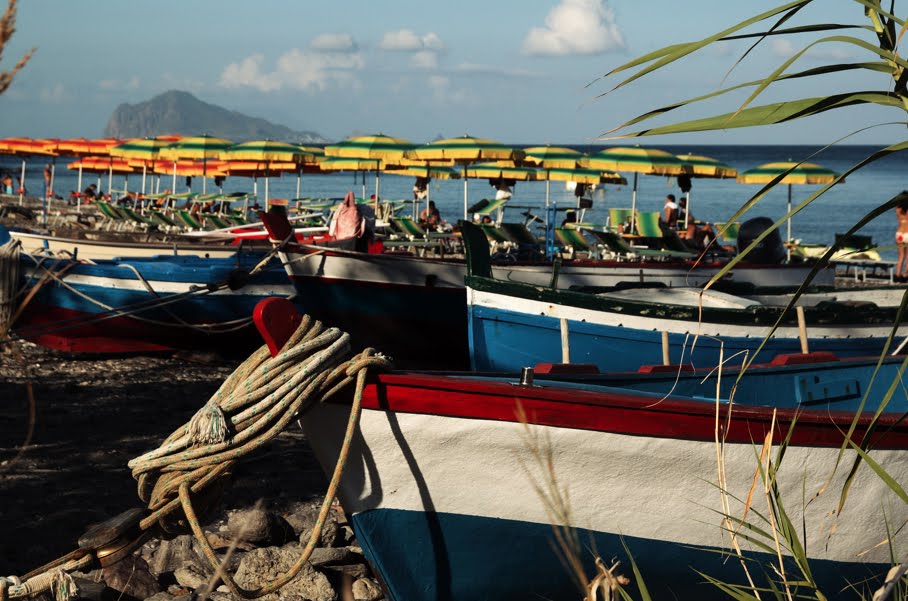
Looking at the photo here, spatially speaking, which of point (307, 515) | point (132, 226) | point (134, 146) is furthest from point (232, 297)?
point (134, 146)

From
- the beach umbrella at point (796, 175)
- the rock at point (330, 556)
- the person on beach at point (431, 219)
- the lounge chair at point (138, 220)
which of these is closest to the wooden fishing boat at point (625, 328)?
the rock at point (330, 556)

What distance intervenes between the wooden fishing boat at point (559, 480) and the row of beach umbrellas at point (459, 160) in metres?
13.9

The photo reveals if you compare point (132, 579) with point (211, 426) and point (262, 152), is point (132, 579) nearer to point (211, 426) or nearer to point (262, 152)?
point (211, 426)

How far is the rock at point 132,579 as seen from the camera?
15.9 ft

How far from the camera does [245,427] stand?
3523 millimetres

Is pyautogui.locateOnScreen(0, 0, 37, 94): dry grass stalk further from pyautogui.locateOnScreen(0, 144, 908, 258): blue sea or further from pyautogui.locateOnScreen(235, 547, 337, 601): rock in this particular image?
pyautogui.locateOnScreen(0, 144, 908, 258): blue sea

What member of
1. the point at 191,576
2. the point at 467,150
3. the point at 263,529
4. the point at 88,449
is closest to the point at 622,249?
the point at 467,150

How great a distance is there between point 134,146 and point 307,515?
25311 millimetres

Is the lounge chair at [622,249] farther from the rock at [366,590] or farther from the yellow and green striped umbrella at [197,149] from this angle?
the rock at [366,590]

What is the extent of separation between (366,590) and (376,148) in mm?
17669

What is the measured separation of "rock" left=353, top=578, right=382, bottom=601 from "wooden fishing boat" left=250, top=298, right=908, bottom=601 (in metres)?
0.99

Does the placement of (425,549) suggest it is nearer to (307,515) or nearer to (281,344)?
(281,344)

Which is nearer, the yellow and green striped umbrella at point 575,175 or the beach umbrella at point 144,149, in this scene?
the yellow and green striped umbrella at point 575,175

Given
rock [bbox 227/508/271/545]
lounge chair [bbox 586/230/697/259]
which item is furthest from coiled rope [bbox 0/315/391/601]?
lounge chair [bbox 586/230/697/259]
